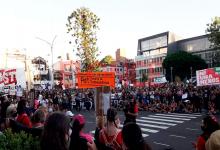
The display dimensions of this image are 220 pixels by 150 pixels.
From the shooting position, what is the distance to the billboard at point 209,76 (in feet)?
77.3

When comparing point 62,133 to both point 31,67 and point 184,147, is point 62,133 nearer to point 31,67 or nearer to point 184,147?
point 184,147

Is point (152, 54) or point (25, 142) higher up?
point (152, 54)

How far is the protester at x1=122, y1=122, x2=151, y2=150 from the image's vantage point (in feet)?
12.8

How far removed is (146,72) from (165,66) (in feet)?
68.9

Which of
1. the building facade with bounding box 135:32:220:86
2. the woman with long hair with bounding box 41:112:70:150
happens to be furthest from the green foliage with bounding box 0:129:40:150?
the building facade with bounding box 135:32:220:86

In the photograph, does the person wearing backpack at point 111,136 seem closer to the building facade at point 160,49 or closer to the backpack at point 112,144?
the backpack at point 112,144

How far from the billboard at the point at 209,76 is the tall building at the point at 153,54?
96518mm

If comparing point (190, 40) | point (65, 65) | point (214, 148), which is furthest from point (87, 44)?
point (65, 65)

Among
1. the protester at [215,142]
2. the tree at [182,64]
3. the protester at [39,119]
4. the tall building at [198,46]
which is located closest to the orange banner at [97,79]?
the protester at [39,119]

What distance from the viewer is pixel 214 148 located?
3.32 m

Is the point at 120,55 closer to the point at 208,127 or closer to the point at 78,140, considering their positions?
the point at 208,127

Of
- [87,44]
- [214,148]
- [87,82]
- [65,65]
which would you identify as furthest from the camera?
[65,65]

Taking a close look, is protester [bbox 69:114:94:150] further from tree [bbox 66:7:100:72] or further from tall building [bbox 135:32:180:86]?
tall building [bbox 135:32:180:86]

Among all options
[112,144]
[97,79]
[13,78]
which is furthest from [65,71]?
[112,144]
